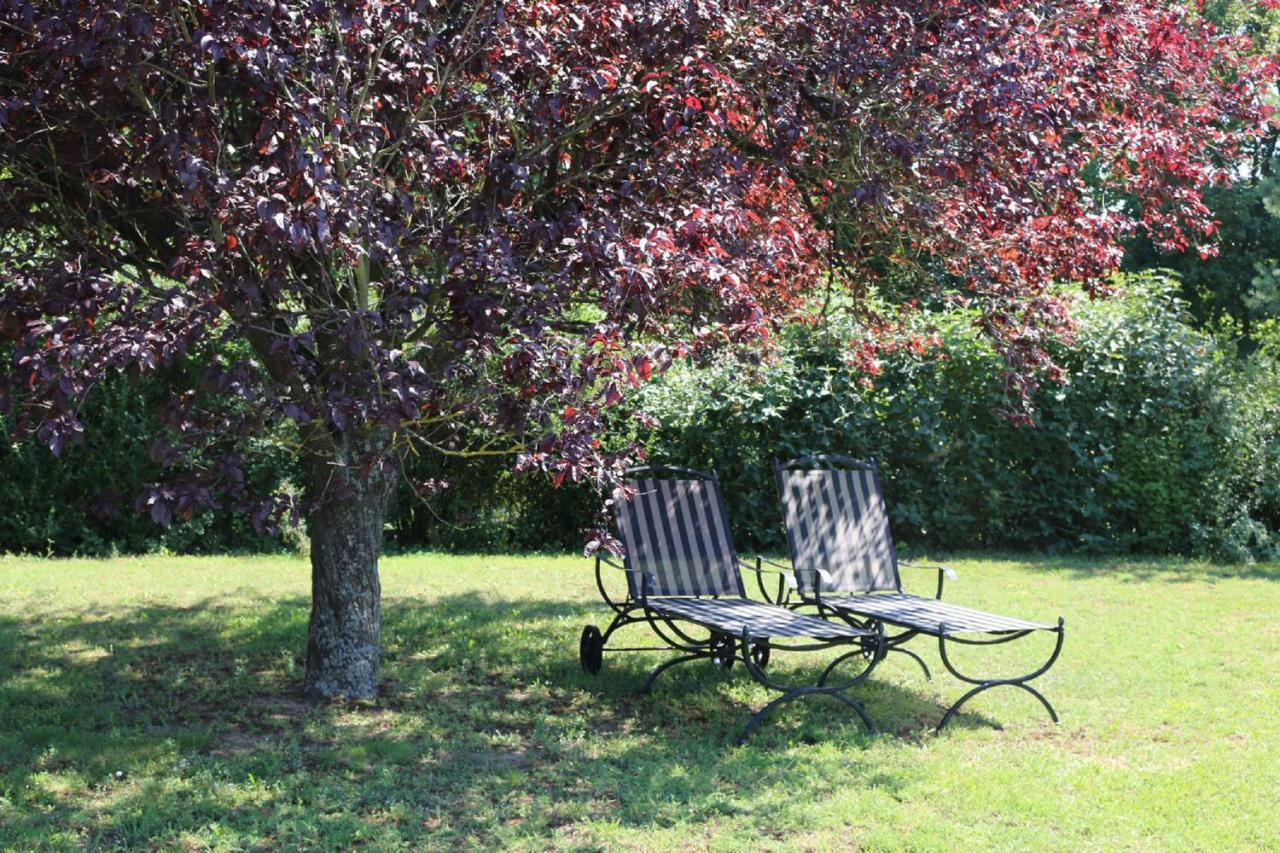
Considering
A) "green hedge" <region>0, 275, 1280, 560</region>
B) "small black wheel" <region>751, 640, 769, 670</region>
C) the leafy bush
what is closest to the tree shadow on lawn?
"small black wheel" <region>751, 640, 769, 670</region>

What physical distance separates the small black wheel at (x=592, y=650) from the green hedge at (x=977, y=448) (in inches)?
173

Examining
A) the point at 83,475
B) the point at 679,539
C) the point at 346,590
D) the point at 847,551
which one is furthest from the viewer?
the point at 83,475

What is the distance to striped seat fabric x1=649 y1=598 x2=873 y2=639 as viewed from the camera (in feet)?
17.7

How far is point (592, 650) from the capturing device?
6352 mm

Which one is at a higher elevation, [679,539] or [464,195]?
[464,195]

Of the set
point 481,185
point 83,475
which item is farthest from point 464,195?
point 83,475

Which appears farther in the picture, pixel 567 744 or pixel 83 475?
pixel 83 475

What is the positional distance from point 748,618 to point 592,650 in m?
1.02

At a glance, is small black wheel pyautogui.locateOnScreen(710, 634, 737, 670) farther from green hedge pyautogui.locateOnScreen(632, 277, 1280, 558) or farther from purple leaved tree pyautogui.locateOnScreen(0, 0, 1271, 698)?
green hedge pyautogui.locateOnScreen(632, 277, 1280, 558)

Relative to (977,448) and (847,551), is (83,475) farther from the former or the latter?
(977,448)

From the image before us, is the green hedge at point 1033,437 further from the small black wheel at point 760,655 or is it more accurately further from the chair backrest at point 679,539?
the small black wheel at point 760,655

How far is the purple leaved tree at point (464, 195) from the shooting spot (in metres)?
4.07

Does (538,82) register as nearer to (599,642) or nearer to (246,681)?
(599,642)

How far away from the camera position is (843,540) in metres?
6.62
